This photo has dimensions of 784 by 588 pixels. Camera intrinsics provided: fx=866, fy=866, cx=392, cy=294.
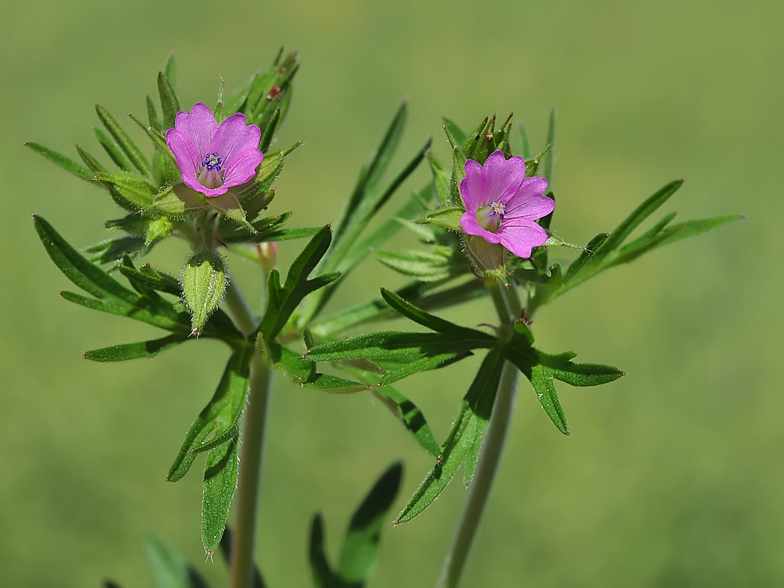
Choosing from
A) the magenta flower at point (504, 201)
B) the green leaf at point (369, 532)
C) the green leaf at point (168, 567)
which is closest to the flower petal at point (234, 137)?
the magenta flower at point (504, 201)

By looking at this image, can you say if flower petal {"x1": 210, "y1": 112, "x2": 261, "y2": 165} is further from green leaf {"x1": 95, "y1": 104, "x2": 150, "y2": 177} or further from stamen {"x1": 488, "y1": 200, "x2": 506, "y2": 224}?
stamen {"x1": 488, "y1": 200, "x2": 506, "y2": 224}

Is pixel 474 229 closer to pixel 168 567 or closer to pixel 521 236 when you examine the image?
pixel 521 236

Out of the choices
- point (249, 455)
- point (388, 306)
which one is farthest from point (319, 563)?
point (388, 306)

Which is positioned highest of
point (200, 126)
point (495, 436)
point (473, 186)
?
point (200, 126)

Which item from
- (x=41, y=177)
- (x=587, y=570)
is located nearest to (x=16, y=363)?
(x=41, y=177)

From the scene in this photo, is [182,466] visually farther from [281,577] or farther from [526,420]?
[526,420]

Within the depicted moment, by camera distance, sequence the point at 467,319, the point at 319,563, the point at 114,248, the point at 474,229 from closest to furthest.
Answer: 1. the point at 474,229
2. the point at 114,248
3. the point at 319,563
4. the point at 467,319

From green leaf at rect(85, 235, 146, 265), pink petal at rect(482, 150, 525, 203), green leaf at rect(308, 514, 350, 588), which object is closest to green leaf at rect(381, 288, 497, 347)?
pink petal at rect(482, 150, 525, 203)
